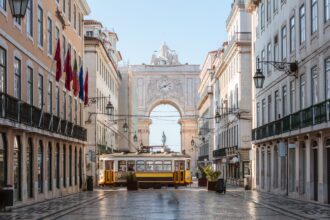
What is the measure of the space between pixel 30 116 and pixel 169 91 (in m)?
95.5

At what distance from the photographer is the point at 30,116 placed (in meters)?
31.5

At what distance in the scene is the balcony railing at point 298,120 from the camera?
28.8 meters

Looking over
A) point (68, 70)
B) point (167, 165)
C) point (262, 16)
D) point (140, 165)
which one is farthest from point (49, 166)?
point (262, 16)

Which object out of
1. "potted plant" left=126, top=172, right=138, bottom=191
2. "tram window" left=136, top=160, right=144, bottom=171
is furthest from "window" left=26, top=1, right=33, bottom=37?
"tram window" left=136, top=160, right=144, bottom=171

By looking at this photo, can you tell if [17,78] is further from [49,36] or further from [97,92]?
[97,92]

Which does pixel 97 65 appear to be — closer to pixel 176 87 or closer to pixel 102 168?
pixel 102 168

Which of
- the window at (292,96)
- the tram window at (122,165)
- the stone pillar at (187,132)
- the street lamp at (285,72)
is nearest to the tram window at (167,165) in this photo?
the tram window at (122,165)

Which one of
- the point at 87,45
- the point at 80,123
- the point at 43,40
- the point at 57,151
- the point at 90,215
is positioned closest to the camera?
the point at 90,215

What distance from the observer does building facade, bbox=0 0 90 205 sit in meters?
28.3

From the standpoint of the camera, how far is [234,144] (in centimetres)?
6631

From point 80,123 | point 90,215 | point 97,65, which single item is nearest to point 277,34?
point 80,123

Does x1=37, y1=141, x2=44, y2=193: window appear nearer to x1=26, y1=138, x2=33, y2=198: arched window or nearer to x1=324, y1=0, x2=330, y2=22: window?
x1=26, y1=138, x2=33, y2=198: arched window

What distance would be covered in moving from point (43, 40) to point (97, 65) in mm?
28348

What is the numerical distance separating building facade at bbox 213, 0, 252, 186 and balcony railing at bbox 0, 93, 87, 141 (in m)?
18.4
